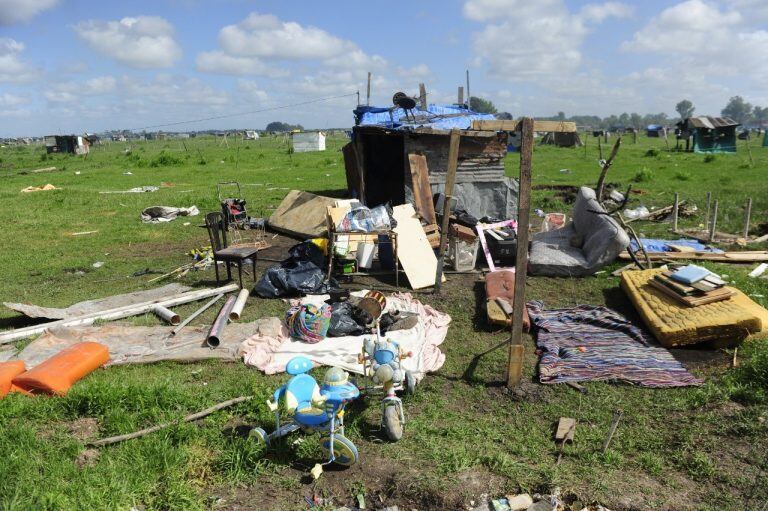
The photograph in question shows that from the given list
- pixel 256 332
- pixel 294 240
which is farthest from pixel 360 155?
pixel 256 332

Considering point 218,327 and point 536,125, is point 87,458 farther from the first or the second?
point 536,125

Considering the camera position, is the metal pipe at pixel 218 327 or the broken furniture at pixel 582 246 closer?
the metal pipe at pixel 218 327

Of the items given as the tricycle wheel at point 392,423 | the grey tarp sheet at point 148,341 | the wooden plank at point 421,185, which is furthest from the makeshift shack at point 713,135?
the tricycle wheel at point 392,423

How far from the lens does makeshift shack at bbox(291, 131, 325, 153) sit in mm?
42469

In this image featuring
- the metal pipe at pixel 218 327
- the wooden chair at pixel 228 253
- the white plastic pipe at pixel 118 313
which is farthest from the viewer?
the wooden chair at pixel 228 253

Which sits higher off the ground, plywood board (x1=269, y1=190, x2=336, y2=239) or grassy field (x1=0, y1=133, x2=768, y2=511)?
plywood board (x1=269, y1=190, x2=336, y2=239)

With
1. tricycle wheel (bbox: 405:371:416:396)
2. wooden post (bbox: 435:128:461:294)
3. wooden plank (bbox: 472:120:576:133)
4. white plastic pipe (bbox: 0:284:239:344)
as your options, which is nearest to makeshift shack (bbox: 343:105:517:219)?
wooden post (bbox: 435:128:461:294)

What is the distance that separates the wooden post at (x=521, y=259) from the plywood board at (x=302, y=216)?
6837mm

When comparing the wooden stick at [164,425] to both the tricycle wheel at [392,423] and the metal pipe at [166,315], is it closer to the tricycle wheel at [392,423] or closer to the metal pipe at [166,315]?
the tricycle wheel at [392,423]

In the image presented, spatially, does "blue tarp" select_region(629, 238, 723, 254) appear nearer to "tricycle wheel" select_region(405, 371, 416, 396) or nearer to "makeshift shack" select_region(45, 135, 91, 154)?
"tricycle wheel" select_region(405, 371, 416, 396)

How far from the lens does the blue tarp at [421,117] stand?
13.4 metres

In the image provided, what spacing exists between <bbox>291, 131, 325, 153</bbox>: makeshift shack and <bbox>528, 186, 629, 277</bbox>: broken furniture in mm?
34576

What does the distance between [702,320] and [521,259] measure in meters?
2.37

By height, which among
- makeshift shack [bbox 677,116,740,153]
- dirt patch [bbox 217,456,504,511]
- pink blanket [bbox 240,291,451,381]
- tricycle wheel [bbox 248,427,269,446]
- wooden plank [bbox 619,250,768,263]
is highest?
makeshift shack [bbox 677,116,740,153]
